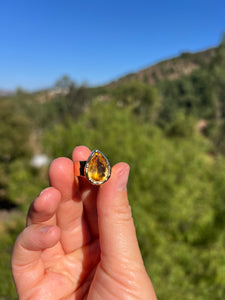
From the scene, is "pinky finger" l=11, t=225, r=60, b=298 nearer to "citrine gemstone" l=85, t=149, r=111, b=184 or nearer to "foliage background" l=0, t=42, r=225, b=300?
"citrine gemstone" l=85, t=149, r=111, b=184

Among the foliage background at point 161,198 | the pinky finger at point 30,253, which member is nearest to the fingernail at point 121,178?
the pinky finger at point 30,253

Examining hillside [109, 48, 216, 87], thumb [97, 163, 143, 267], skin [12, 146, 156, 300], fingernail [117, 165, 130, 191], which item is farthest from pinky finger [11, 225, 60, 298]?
hillside [109, 48, 216, 87]

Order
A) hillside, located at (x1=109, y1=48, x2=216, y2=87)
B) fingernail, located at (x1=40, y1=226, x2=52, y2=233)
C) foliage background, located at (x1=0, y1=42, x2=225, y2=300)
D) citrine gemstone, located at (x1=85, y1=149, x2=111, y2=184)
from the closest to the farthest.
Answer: fingernail, located at (x1=40, y1=226, x2=52, y2=233) → citrine gemstone, located at (x1=85, y1=149, x2=111, y2=184) → foliage background, located at (x1=0, y1=42, x2=225, y2=300) → hillside, located at (x1=109, y1=48, x2=216, y2=87)

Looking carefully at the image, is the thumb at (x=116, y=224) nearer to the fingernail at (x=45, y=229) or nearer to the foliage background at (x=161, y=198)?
the fingernail at (x=45, y=229)

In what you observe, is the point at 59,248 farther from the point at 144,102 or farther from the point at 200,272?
the point at 144,102

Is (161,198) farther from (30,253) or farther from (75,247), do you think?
(30,253)
